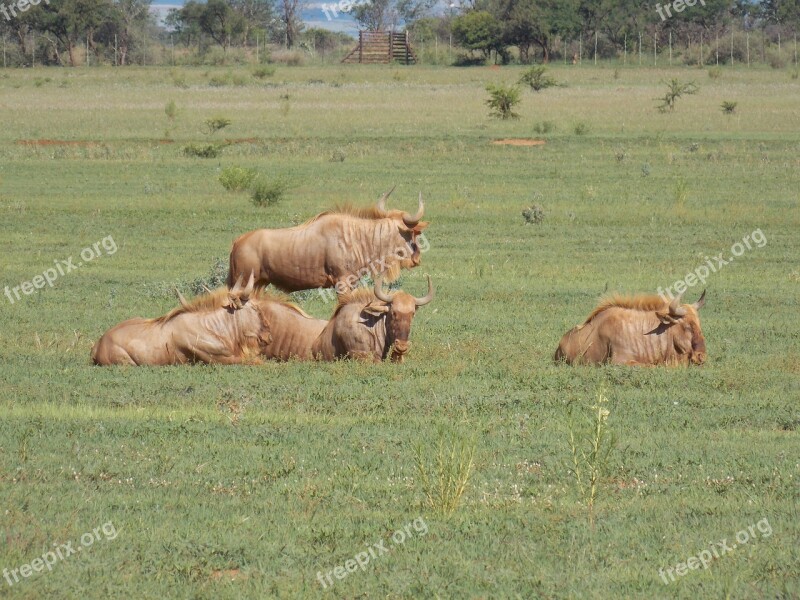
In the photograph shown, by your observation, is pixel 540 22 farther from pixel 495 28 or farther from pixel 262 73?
pixel 262 73

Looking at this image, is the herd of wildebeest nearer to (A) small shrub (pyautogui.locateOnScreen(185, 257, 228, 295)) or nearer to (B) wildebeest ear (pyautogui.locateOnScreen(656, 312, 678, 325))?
(B) wildebeest ear (pyautogui.locateOnScreen(656, 312, 678, 325))

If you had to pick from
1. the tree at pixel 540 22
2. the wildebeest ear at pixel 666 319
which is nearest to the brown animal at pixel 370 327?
the wildebeest ear at pixel 666 319

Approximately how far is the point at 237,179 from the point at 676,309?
52.2ft

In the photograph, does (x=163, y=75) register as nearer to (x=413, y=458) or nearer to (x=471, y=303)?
(x=471, y=303)

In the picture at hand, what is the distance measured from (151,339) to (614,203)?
14.4 meters

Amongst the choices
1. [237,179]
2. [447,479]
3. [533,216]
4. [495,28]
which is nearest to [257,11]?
[495,28]

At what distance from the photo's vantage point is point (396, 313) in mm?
11820

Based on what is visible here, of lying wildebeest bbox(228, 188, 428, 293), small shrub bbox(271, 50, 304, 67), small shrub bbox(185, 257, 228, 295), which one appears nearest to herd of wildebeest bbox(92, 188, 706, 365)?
lying wildebeest bbox(228, 188, 428, 293)

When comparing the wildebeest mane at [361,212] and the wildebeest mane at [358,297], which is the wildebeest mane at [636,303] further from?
the wildebeest mane at [361,212]

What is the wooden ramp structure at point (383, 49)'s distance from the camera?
294 ft

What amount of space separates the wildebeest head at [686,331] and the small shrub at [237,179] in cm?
1569

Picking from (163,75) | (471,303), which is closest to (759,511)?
(471,303)

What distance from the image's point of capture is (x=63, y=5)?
84.8 m

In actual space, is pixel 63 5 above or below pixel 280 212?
above
